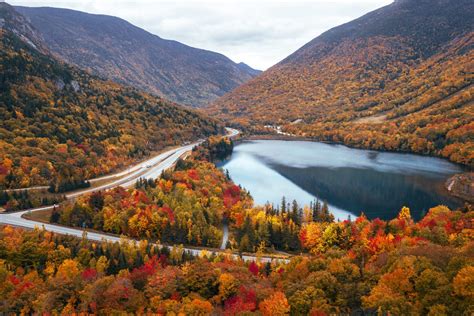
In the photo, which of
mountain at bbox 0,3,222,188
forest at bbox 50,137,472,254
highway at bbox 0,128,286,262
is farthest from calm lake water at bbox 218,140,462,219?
mountain at bbox 0,3,222,188

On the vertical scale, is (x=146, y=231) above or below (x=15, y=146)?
below

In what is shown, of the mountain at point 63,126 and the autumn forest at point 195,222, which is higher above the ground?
the mountain at point 63,126

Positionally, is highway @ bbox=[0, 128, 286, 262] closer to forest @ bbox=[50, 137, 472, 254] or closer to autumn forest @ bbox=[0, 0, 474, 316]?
autumn forest @ bbox=[0, 0, 474, 316]

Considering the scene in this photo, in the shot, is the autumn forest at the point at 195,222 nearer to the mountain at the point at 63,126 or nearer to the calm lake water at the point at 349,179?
the mountain at the point at 63,126

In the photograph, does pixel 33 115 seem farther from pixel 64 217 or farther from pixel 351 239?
pixel 351 239

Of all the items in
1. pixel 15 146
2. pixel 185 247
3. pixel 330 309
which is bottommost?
pixel 185 247

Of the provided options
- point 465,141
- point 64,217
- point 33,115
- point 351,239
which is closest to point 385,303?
point 351,239

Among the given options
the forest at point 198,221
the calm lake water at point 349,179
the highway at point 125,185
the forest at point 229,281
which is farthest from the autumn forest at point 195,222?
the calm lake water at point 349,179
